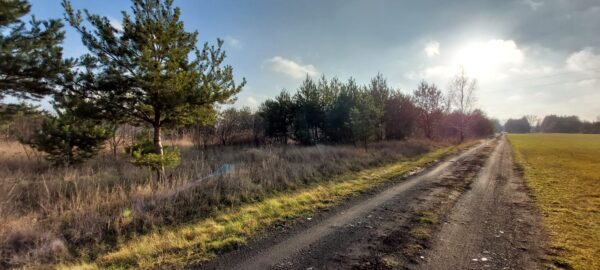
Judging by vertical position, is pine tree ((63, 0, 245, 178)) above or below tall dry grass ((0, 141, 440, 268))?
above

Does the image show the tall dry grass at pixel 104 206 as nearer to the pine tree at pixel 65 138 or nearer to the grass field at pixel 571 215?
the pine tree at pixel 65 138

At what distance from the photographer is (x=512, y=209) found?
656cm

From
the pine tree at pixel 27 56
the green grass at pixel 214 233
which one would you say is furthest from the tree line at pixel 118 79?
the green grass at pixel 214 233

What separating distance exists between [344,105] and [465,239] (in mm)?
16752

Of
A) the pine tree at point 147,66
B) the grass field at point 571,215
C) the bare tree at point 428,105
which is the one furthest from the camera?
the bare tree at point 428,105

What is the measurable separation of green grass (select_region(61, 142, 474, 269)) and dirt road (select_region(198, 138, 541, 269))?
39cm

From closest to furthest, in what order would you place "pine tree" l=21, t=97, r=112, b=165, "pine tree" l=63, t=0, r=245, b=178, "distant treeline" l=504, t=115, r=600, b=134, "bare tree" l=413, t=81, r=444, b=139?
1. "pine tree" l=63, t=0, r=245, b=178
2. "pine tree" l=21, t=97, r=112, b=165
3. "bare tree" l=413, t=81, r=444, b=139
4. "distant treeline" l=504, t=115, r=600, b=134

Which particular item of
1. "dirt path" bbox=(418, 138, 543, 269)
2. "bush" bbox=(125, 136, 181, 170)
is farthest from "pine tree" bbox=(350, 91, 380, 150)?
"bush" bbox=(125, 136, 181, 170)

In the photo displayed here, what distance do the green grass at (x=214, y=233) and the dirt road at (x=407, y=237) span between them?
394 mm

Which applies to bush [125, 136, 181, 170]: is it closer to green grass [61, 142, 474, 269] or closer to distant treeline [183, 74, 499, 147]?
green grass [61, 142, 474, 269]

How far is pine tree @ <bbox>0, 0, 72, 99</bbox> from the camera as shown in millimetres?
7949

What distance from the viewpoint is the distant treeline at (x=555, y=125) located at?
323ft

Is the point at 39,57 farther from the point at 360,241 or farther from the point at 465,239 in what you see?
the point at 465,239

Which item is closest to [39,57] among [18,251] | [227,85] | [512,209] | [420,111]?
[227,85]
